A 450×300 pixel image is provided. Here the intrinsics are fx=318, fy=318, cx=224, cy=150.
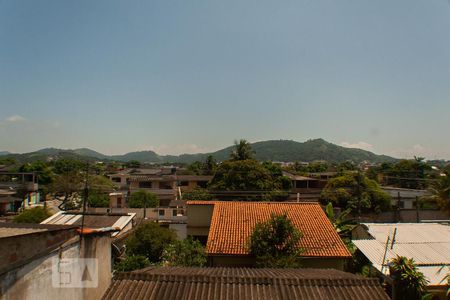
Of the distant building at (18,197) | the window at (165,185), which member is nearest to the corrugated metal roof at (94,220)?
the distant building at (18,197)

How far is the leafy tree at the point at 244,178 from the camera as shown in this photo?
38125 mm

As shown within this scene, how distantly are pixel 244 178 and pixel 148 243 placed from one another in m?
22.0

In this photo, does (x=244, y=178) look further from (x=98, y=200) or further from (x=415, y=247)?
(x=415, y=247)

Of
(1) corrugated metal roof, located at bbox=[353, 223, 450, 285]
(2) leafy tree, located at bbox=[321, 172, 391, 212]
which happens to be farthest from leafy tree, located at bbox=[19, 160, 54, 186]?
(1) corrugated metal roof, located at bbox=[353, 223, 450, 285]

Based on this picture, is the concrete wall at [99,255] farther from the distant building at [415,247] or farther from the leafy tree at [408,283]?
the leafy tree at [408,283]

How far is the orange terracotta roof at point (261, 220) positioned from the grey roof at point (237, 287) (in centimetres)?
672

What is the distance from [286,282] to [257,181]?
32180 mm

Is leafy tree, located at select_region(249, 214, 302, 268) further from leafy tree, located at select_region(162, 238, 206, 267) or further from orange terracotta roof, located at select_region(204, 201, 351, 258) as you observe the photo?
leafy tree, located at select_region(162, 238, 206, 267)

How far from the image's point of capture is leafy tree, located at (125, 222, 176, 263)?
57.1 ft

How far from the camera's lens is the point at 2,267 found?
435 centimetres

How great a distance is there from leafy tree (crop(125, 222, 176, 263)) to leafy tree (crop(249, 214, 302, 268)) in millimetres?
6636

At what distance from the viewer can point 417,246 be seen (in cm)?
1337

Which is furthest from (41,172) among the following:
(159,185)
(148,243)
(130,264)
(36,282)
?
(36,282)

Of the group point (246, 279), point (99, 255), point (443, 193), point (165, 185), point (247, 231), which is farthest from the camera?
point (165, 185)
